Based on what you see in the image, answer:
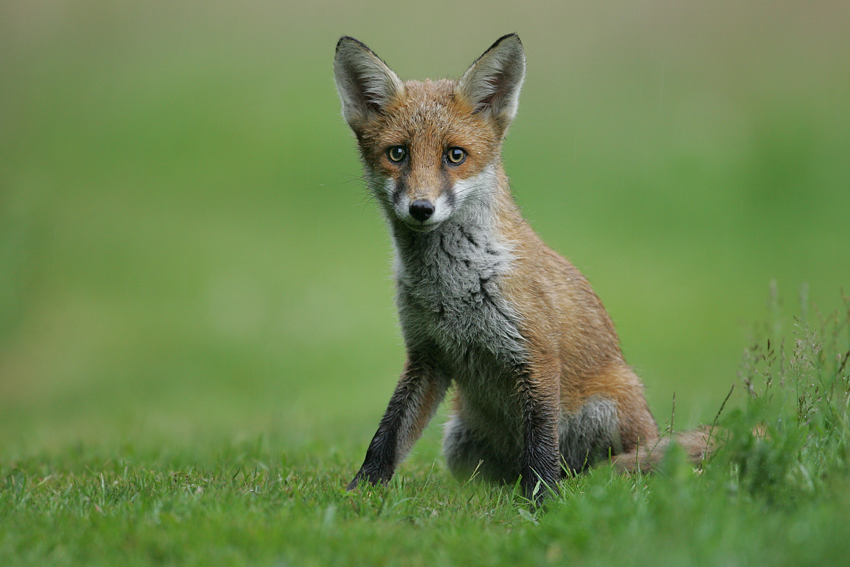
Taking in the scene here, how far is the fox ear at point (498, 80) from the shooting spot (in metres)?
4.94

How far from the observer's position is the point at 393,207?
15.4 ft

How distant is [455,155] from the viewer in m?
4.78

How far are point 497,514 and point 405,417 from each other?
1.20 metres

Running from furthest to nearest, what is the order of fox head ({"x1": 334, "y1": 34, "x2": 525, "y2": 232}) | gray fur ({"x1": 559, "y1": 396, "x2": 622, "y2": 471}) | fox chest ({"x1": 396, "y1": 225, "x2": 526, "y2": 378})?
A: 1. gray fur ({"x1": 559, "y1": 396, "x2": 622, "y2": 471})
2. fox chest ({"x1": 396, "y1": 225, "x2": 526, "y2": 378})
3. fox head ({"x1": 334, "y1": 34, "x2": 525, "y2": 232})

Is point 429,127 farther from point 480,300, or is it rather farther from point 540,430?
point 540,430

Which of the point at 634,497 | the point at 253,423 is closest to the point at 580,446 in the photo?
the point at 634,497

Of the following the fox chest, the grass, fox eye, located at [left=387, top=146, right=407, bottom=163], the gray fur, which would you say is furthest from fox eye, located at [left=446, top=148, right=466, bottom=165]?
the grass

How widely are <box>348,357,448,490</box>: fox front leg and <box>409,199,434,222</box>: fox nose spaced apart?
3.98 ft

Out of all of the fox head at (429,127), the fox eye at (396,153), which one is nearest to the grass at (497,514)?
the fox head at (429,127)

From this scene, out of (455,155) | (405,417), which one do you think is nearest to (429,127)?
(455,155)

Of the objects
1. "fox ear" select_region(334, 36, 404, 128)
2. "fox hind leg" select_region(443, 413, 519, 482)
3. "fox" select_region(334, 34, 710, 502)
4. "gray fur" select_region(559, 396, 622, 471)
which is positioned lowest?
"fox hind leg" select_region(443, 413, 519, 482)

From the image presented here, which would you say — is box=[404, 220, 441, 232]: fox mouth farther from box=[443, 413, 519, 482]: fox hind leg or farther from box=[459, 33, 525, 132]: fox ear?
box=[443, 413, 519, 482]: fox hind leg

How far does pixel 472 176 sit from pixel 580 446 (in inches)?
81.4

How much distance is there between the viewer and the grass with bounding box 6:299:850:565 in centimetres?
296
